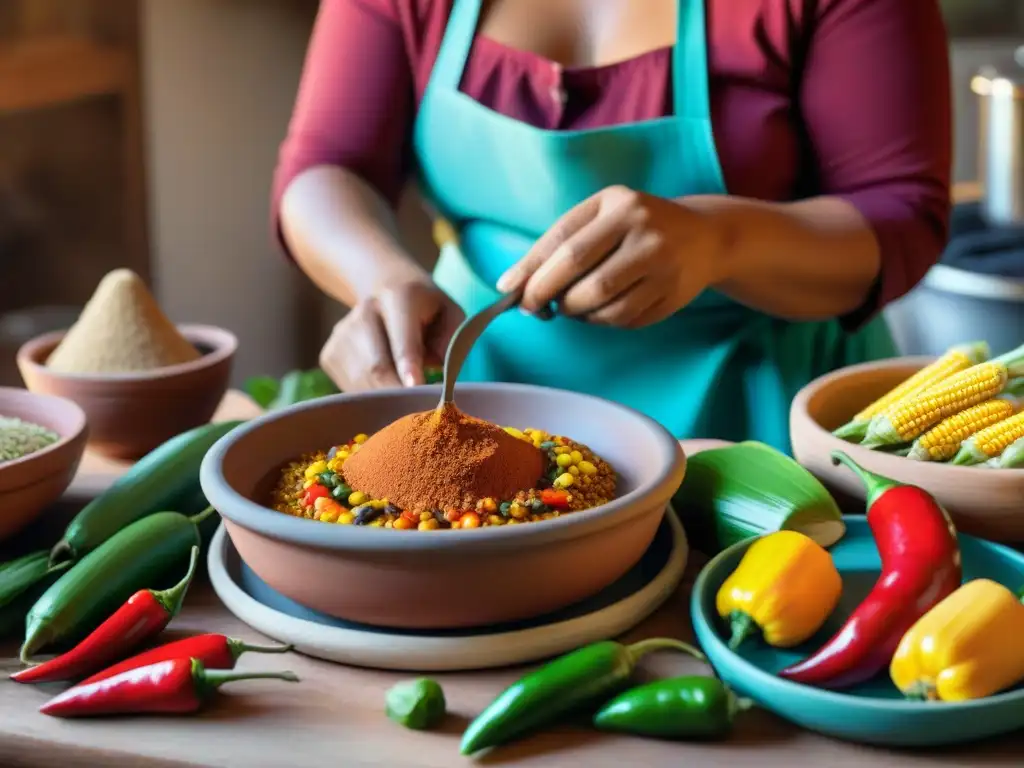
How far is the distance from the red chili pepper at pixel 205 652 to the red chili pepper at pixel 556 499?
23 centimetres

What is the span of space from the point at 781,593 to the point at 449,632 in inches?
9.4

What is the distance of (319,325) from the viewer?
133 inches

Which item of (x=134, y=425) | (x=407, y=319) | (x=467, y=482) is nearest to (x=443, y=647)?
(x=467, y=482)

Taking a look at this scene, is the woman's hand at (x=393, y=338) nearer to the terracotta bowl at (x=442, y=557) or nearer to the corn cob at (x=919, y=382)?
the terracotta bowl at (x=442, y=557)

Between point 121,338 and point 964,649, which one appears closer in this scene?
point 964,649

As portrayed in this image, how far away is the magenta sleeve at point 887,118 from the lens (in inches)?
51.9

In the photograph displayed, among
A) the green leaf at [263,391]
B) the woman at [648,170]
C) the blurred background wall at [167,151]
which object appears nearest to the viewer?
the woman at [648,170]

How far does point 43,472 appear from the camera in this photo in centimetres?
97

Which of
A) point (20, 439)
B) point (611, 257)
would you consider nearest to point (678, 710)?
point (611, 257)

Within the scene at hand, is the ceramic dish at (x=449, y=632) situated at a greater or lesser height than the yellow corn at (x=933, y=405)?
lesser

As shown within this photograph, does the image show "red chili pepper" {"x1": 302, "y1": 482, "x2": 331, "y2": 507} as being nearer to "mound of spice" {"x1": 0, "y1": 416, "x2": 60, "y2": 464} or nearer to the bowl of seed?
"mound of spice" {"x1": 0, "y1": 416, "x2": 60, "y2": 464}

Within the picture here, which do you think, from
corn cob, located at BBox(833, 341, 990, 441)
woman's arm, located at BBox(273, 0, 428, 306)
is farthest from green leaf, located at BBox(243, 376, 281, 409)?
corn cob, located at BBox(833, 341, 990, 441)

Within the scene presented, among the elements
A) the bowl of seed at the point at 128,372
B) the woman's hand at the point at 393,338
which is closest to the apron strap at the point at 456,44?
the woman's hand at the point at 393,338

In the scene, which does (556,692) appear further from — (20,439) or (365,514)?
(20,439)
